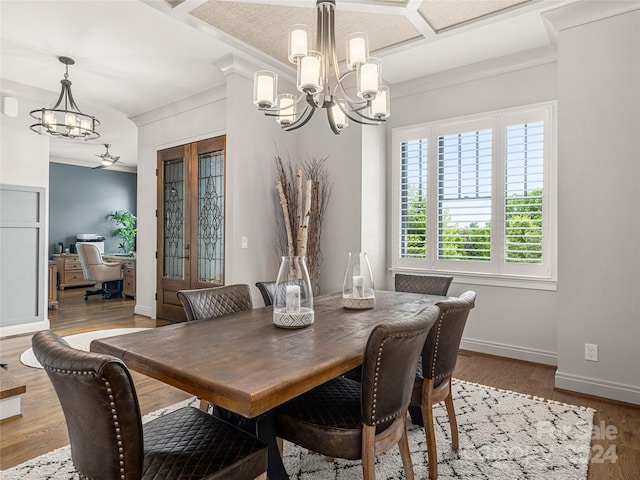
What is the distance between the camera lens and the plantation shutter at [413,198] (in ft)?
14.2

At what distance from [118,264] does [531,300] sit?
267 inches

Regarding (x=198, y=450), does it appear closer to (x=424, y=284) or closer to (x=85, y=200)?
(x=424, y=284)

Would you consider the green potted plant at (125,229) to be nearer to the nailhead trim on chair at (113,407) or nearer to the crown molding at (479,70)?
the crown molding at (479,70)

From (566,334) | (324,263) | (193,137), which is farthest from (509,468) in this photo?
(193,137)

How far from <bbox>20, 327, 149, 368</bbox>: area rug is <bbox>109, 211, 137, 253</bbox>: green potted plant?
544cm

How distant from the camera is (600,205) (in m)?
2.90

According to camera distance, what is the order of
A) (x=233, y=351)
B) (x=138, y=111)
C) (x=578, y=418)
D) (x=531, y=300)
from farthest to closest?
(x=138, y=111)
(x=531, y=300)
(x=578, y=418)
(x=233, y=351)

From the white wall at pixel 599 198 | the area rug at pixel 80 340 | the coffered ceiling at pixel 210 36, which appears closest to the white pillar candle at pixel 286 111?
the coffered ceiling at pixel 210 36

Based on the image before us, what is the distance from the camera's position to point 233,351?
1.50 meters

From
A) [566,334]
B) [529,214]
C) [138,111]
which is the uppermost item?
[138,111]

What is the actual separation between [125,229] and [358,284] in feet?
29.6

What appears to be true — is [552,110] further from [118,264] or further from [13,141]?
[118,264]

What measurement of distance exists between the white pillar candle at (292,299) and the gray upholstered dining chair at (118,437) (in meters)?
0.59

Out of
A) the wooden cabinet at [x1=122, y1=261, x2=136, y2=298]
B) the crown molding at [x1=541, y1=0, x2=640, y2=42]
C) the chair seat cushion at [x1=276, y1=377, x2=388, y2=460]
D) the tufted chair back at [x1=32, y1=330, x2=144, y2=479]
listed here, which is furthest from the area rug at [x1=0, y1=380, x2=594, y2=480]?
the wooden cabinet at [x1=122, y1=261, x2=136, y2=298]
